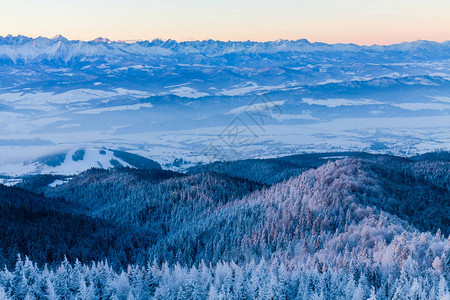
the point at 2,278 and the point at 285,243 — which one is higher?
the point at 2,278

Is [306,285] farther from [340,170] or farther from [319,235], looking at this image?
[340,170]

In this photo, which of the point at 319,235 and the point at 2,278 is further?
the point at 319,235

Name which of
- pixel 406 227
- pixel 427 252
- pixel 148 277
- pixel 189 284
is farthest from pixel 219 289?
pixel 406 227

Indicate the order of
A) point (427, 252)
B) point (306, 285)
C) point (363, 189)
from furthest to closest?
point (363, 189), point (427, 252), point (306, 285)

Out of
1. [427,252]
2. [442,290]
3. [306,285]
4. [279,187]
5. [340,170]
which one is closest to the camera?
[442,290]

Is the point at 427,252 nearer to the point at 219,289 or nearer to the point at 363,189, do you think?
the point at 219,289

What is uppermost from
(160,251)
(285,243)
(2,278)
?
(2,278)

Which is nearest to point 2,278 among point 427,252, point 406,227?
point 427,252
